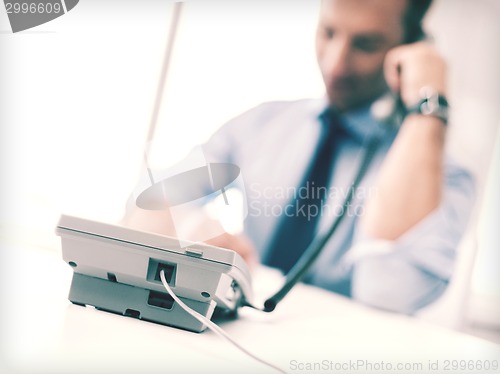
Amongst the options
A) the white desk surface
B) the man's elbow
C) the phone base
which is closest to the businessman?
the man's elbow

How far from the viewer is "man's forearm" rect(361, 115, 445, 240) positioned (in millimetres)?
1376

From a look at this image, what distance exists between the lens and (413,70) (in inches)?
56.3

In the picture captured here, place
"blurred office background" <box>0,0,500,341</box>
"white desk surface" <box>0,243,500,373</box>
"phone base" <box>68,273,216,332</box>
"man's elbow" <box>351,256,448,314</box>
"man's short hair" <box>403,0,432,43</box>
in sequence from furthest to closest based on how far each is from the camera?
"man's short hair" <box>403,0,432,43</box>
"man's elbow" <box>351,256,448,314</box>
"blurred office background" <box>0,0,500,341</box>
"phone base" <box>68,273,216,332</box>
"white desk surface" <box>0,243,500,373</box>

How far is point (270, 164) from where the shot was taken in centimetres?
154

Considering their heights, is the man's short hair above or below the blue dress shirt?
above

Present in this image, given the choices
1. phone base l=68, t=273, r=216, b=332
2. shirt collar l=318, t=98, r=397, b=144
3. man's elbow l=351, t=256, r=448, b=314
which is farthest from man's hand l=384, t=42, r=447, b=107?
phone base l=68, t=273, r=216, b=332

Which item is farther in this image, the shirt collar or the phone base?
→ the shirt collar

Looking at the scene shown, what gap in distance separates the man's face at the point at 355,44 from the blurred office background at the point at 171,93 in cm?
5

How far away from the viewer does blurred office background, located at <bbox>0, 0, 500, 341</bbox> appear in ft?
3.97

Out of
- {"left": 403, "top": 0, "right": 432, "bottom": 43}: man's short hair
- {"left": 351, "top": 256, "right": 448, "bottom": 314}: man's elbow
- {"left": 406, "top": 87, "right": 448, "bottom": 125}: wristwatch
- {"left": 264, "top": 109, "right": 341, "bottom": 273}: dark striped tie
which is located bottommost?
{"left": 351, "top": 256, "right": 448, "bottom": 314}: man's elbow

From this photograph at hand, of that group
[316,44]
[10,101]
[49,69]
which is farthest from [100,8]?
[316,44]

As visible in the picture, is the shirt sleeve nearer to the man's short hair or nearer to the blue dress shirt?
the blue dress shirt

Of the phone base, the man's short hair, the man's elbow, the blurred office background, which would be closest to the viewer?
the phone base

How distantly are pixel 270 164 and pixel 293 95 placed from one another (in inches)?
9.4
